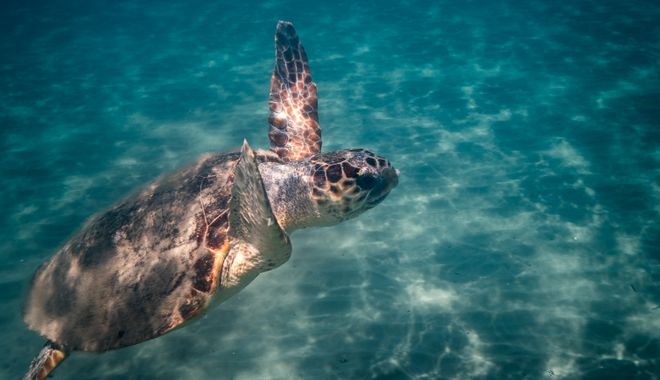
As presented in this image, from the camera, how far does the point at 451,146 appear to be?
8.99 metres

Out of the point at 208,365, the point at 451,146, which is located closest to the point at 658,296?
the point at 451,146

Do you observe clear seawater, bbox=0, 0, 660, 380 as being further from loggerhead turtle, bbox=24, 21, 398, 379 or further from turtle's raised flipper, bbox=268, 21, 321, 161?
turtle's raised flipper, bbox=268, 21, 321, 161

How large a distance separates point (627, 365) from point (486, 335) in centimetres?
161

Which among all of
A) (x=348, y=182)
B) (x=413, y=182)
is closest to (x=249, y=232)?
(x=348, y=182)

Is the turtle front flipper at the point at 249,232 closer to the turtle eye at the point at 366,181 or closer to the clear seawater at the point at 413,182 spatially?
the turtle eye at the point at 366,181

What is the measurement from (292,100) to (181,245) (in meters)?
3.29

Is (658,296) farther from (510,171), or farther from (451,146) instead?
(451,146)

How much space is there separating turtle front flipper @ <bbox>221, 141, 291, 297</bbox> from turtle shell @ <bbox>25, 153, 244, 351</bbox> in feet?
0.65

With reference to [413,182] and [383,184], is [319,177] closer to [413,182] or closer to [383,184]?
[383,184]

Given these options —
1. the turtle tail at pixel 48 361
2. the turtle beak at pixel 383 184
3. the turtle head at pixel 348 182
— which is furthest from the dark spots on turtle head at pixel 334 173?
the turtle tail at pixel 48 361

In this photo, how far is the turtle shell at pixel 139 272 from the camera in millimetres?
3434

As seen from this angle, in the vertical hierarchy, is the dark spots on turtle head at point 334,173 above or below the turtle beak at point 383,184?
above

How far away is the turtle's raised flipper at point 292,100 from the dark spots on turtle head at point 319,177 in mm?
1494

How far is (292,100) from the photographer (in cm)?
606
